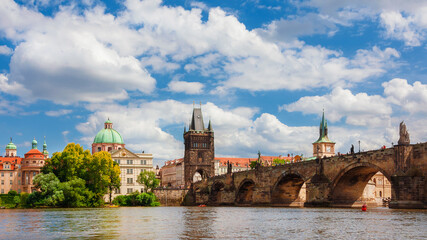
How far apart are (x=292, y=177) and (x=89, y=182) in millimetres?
39045

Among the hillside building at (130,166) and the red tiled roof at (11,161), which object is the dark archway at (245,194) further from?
the red tiled roof at (11,161)

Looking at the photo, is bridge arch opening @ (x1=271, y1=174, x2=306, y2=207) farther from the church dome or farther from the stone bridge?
the church dome

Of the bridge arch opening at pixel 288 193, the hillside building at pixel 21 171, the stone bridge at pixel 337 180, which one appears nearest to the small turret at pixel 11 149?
the hillside building at pixel 21 171

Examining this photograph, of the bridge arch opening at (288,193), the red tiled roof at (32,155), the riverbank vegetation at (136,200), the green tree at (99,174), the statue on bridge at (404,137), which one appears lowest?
the riverbank vegetation at (136,200)

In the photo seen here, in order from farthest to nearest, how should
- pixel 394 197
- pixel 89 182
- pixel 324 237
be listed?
pixel 89 182 < pixel 394 197 < pixel 324 237

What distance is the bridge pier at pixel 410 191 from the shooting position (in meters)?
46.2

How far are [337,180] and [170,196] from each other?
64.6 m

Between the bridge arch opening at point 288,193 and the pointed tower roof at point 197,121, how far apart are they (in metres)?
71.9

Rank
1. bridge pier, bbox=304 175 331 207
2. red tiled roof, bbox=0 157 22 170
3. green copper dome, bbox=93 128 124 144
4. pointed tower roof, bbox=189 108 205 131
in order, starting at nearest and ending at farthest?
bridge pier, bbox=304 175 331 207 < red tiled roof, bbox=0 157 22 170 < green copper dome, bbox=93 128 124 144 < pointed tower roof, bbox=189 108 205 131

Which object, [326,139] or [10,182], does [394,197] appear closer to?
[10,182]

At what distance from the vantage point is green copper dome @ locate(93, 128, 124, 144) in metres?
139

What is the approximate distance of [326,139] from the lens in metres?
195

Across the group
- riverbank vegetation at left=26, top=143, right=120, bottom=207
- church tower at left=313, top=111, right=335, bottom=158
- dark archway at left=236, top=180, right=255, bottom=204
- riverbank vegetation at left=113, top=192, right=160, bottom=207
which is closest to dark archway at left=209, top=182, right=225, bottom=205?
riverbank vegetation at left=113, top=192, right=160, bottom=207

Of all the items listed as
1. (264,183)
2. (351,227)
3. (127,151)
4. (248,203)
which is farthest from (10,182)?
(351,227)
